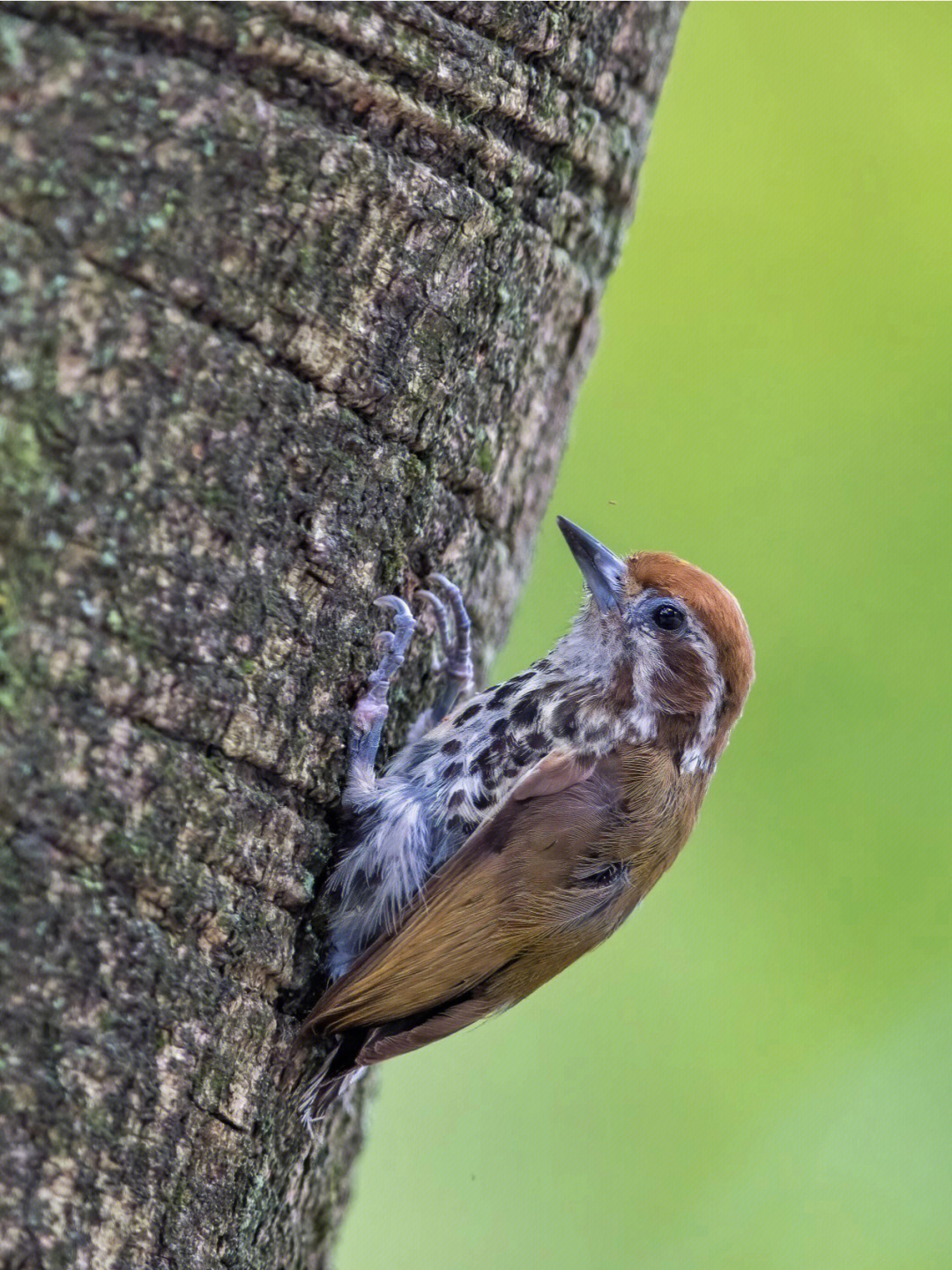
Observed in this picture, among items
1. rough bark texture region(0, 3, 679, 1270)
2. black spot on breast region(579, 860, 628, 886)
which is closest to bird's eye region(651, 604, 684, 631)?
black spot on breast region(579, 860, 628, 886)

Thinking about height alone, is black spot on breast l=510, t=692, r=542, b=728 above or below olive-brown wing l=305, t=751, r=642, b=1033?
above

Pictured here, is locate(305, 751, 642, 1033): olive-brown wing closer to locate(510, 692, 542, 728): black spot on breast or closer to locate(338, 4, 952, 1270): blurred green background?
locate(510, 692, 542, 728): black spot on breast

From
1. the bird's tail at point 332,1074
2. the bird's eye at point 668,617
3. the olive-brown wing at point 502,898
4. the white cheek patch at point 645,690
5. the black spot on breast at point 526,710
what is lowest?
the bird's tail at point 332,1074

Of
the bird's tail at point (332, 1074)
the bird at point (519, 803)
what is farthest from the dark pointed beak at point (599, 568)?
the bird's tail at point (332, 1074)

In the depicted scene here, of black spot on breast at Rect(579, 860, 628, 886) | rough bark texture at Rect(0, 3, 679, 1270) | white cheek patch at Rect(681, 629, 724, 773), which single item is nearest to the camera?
rough bark texture at Rect(0, 3, 679, 1270)

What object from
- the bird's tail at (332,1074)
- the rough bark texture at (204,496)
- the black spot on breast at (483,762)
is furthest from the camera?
the black spot on breast at (483,762)

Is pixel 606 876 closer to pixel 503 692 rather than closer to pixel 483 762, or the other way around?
pixel 483 762

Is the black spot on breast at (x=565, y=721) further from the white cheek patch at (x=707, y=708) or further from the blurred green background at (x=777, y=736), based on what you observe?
the blurred green background at (x=777, y=736)

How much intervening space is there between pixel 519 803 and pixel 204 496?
123cm

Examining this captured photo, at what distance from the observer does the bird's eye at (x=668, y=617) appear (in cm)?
329

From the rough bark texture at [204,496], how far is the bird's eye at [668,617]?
1.07 m

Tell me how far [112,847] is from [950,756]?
13.4 ft

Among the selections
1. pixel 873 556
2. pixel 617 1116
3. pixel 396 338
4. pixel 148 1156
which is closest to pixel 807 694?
pixel 873 556

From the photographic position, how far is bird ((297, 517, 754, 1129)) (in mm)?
2453
